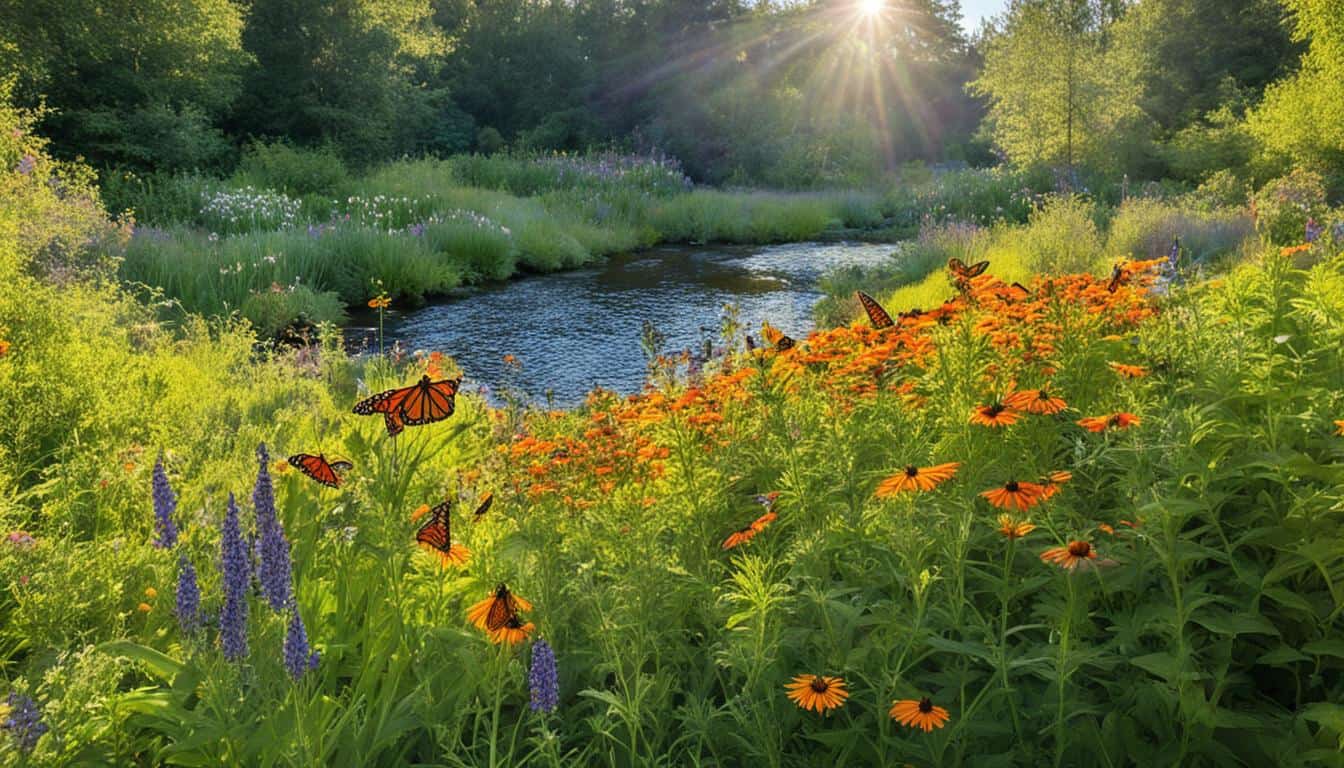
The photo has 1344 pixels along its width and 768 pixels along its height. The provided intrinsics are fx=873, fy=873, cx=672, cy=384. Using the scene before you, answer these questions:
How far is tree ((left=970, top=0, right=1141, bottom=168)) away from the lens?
17625 millimetres

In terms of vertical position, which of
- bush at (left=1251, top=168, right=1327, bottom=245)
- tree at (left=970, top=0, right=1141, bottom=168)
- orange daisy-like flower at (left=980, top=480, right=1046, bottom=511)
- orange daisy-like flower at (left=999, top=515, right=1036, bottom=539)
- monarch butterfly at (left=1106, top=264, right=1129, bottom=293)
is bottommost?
bush at (left=1251, top=168, right=1327, bottom=245)

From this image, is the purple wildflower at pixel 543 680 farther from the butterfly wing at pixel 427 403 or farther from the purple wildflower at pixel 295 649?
the butterfly wing at pixel 427 403

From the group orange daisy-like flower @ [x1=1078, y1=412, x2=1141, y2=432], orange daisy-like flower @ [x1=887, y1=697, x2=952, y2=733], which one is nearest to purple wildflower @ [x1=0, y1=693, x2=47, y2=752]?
orange daisy-like flower @ [x1=887, y1=697, x2=952, y2=733]

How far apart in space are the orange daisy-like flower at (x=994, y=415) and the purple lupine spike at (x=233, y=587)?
1613 millimetres

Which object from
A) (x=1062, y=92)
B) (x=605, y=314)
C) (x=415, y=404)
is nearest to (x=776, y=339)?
(x=415, y=404)

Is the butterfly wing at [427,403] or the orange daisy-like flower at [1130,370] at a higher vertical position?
the butterfly wing at [427,403]

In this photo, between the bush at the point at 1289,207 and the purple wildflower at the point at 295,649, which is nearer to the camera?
the purple wildflower at the point at 295,649

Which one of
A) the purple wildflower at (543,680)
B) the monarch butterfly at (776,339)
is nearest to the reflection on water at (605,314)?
the monarch butterfly at (776,339)

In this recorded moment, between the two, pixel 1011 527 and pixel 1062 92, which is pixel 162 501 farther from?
pixel 1062 92

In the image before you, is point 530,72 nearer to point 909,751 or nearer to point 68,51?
point 68,51

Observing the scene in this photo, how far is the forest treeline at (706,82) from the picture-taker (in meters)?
15.6

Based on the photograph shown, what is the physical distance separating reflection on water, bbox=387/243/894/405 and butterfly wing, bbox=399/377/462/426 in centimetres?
484

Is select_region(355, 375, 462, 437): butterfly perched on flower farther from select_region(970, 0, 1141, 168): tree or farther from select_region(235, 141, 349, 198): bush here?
select_region(970, 0, 1141, 168): tree

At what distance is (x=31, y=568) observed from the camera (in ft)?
7.94
